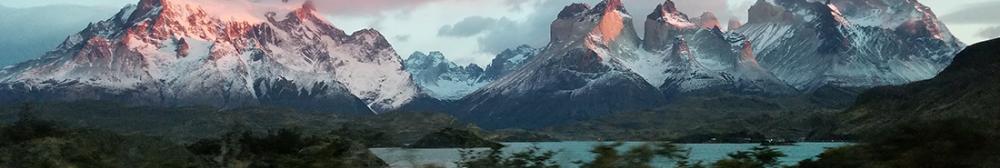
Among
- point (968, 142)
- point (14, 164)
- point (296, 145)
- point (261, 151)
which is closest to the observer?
point (968, 142)

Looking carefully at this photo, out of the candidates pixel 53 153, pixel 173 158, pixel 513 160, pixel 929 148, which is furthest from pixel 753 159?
pixel 53 153

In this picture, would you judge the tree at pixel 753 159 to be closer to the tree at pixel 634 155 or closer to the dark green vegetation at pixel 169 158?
the tree at pixel 634 155

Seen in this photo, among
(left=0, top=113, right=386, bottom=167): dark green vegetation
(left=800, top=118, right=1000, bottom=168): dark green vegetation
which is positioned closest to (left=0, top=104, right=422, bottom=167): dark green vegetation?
(left=0, top=113, right=386, bottom=167): dark green vegetation

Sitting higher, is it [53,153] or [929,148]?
[53,153]

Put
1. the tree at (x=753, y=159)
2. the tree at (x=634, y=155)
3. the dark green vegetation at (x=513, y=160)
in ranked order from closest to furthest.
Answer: the tree at (x=634, y=155) → the tree at (x=753, y=159) → the dark green vegetation at (x=513, y=160)

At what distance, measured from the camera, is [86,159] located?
9288 cm

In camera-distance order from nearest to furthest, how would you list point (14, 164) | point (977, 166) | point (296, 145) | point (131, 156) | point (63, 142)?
point (977, 166)
point (14, 164)
point (63, 142)
point (131, 156)
point (296, 145)

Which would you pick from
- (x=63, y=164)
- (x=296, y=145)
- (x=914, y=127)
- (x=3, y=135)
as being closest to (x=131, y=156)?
(x=3, y=135)

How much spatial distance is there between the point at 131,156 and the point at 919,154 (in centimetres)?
9904

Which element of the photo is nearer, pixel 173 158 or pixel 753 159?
pixel 753 159

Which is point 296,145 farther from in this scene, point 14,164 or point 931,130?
point 931,130

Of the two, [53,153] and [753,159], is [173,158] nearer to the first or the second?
[53,153]

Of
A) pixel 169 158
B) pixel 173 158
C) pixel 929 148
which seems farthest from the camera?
pixel 169 158

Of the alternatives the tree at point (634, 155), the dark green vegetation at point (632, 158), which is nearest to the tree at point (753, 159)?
the dark green vegetation at point (632, 158)
